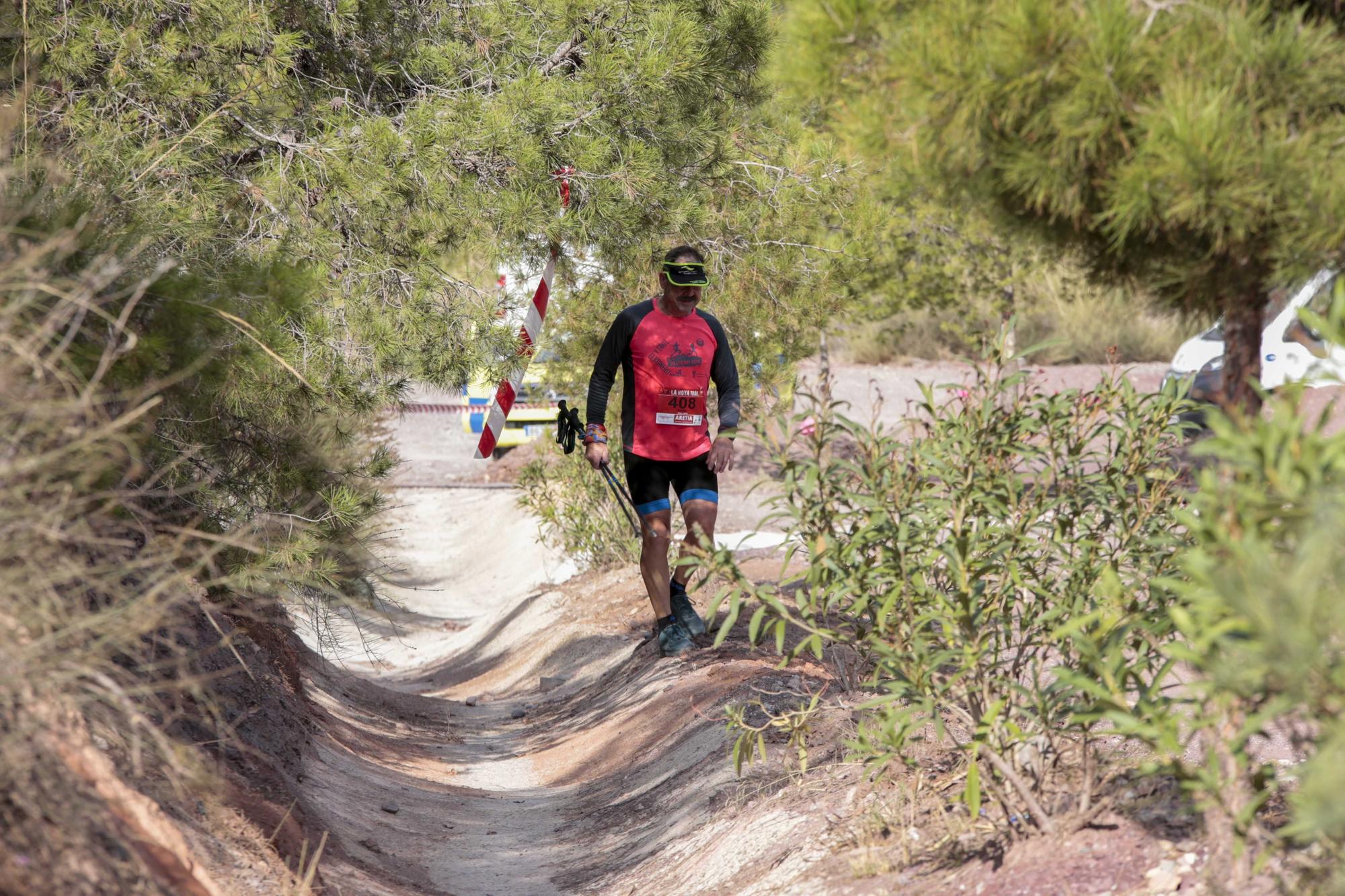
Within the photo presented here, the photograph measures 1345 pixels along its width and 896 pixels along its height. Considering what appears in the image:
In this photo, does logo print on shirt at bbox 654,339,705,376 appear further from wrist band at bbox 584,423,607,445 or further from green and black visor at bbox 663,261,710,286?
wrist band at bbox 584,423,607,445

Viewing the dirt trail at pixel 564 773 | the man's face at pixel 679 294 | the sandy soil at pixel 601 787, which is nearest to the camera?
the sandy soil at pixel 601 787

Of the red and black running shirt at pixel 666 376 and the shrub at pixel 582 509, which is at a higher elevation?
the red and black running shirt at pixel 666 376

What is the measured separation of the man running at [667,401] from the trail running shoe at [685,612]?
0.47m

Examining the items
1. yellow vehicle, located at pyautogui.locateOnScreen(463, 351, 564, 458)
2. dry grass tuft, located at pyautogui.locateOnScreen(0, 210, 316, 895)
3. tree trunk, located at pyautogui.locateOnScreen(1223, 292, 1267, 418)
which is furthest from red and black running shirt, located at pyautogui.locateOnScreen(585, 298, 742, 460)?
yellow vehicle, located at pyautogui.locateOnScreen(463, 351, 564, 458)

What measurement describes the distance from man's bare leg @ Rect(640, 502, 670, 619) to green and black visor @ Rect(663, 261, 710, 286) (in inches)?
45.0

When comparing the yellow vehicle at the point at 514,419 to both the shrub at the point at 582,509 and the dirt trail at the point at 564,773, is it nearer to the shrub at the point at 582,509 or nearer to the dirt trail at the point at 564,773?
the shrub at the point at 582,509

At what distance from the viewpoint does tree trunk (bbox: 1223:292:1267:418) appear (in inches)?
117

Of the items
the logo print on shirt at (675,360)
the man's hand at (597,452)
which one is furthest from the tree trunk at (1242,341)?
the man's hand at (597,452)

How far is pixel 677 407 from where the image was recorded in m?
6.46

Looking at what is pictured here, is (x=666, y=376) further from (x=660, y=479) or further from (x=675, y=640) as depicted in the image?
(x=675, y=640)

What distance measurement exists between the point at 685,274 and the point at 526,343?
828 millimetres

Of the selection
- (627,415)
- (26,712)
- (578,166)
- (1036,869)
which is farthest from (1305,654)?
(627,415)

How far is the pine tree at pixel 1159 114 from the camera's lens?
103 inches

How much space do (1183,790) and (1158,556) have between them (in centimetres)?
83
